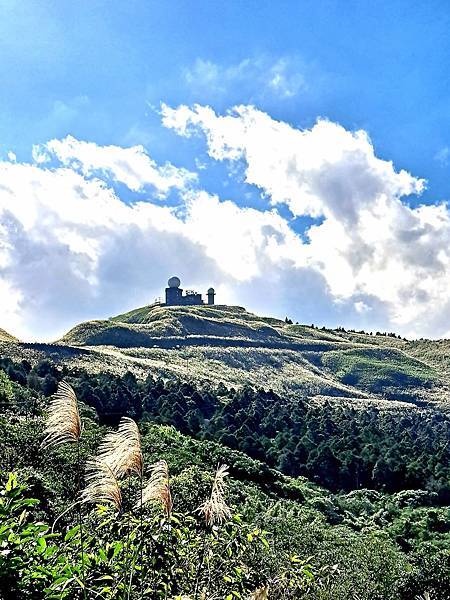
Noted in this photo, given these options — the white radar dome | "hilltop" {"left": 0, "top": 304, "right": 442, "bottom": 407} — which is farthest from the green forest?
the white radar dome

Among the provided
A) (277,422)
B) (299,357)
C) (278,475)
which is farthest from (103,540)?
(299,357)

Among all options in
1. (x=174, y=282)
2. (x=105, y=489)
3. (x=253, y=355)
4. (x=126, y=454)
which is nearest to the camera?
(x=105, y=489)

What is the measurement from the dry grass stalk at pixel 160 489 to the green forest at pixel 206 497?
1 cm

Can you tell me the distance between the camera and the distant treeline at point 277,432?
1313 inches

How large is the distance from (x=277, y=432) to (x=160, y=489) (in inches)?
1400

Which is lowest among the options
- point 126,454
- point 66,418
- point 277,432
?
point 126,454

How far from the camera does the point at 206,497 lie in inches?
Answer: 372

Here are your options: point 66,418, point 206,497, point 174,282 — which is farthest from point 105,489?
point 174,282

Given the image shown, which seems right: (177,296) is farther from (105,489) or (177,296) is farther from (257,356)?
(105,489)

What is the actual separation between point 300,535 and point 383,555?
2464 mm

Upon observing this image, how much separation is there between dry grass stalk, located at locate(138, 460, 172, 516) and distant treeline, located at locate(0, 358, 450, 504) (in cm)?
2281

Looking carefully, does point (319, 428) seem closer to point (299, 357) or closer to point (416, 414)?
point (416, 414)

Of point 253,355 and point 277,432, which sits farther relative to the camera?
point 253,355

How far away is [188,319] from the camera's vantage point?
10238cm
